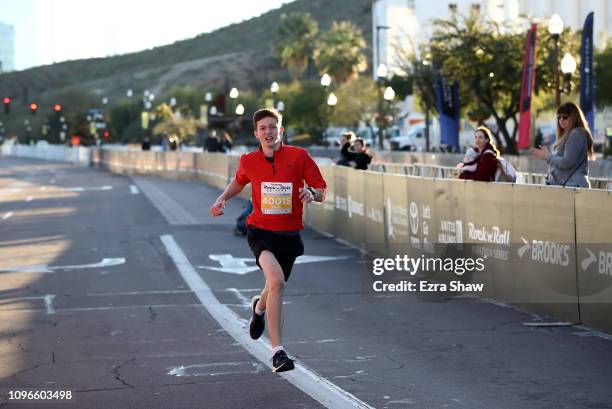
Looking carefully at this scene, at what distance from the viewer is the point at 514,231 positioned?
1348cm

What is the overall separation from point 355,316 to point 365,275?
437 centimetres

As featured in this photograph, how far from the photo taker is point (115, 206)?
3400 centimetres

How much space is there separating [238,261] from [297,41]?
113 m

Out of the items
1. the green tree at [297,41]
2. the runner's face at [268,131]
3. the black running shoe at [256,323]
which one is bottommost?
the black running shoe at [256,323]

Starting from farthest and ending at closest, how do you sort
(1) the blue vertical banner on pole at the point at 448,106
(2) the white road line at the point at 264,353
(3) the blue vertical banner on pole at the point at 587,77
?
(1) the blue vertical banner on pole at the point at 448,106 < (3) the blue vertical banner on pole at the point at 587,77 < (2) the white road line at the point at 264,353

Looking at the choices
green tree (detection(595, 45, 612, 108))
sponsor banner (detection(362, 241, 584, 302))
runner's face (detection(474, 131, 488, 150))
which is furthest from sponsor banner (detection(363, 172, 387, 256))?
green tree (detection(595, 45, 612, 108))

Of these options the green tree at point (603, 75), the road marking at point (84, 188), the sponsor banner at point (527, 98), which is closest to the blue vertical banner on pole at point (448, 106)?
the sponsor banner at point (527, 98)

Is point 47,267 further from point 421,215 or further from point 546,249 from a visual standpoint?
point 546,249

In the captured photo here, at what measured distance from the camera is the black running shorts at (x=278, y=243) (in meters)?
9.15

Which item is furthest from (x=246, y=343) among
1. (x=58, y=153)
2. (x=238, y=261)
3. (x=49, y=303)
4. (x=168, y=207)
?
(x=58, y=153)

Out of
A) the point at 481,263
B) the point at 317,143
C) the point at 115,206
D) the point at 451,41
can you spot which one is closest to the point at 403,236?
the point at 481,263

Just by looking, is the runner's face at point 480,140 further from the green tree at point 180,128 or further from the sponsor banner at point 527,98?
the green tree at point 180,128

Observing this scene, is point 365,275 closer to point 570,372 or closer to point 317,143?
point 570,372

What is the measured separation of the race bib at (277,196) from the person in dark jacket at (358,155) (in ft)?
52.5
